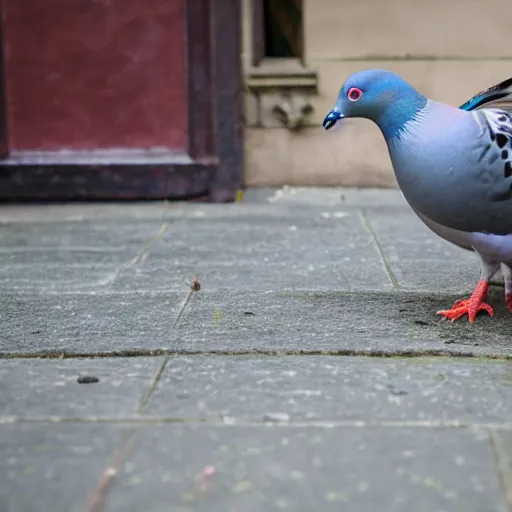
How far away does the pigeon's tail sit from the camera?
3037 mm

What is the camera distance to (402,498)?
1.72m

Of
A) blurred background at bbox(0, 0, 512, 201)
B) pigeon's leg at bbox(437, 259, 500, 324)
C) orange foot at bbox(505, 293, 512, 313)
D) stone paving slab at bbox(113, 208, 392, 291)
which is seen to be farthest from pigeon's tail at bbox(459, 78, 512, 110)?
blurred background at bbox(0, 0, 512, 201)

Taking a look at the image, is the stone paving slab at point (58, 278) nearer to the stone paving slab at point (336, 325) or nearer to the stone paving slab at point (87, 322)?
the stone paving slab at point (87, 322)

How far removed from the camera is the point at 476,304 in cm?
304

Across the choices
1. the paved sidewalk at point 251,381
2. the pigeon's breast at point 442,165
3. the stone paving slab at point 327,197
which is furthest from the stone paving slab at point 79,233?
the pigeon's breast at point 442,165

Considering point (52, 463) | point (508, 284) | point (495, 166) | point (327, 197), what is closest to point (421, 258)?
point (508, 284)

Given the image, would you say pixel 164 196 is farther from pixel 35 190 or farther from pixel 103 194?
pixel 35 190

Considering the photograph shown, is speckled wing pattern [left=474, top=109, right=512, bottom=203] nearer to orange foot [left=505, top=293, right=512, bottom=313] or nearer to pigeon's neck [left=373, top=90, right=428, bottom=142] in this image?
pigeon's neck [left=373, top=90, right=428, bottom=142]

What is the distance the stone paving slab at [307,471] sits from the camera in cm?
171

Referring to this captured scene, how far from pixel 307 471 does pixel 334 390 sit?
0.49m

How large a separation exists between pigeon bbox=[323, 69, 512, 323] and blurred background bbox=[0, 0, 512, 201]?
3103 millimetres

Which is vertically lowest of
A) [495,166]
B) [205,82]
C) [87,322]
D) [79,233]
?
[79,233]

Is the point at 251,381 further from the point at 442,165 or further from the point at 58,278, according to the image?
the point at 58,278

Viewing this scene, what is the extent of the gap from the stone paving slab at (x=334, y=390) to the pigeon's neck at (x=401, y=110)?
0.80 meters
